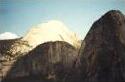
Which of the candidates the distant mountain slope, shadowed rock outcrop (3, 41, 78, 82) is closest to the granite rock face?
shadowed rock outcrop (3, 41, 78, 82)

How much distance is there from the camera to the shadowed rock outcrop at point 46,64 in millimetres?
19312

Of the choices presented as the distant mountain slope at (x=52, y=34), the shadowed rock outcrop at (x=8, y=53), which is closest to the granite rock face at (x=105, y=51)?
the shadowed rock outcrop at (x=8, y=53)

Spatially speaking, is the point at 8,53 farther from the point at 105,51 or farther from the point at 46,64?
the point at 105,51

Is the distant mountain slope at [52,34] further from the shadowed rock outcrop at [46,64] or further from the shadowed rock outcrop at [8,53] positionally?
the shadowed rock outcrop at [46,64]

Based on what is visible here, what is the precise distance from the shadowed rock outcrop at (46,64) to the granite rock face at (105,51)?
1.55m

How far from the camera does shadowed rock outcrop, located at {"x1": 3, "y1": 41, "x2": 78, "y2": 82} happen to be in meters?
19.3

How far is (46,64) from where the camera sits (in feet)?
67.3

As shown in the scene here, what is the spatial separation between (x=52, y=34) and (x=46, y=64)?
36.0 ft

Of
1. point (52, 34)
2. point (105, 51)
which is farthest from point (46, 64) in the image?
point (52, 34)

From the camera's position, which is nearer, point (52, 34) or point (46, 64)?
point (46, 64)

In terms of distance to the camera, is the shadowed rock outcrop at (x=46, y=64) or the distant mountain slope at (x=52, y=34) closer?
the shadowed rock outcrop at (x=46, y=64)

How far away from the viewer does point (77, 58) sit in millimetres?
18938

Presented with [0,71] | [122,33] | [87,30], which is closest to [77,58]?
[87,30]

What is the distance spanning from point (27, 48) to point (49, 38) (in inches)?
254
